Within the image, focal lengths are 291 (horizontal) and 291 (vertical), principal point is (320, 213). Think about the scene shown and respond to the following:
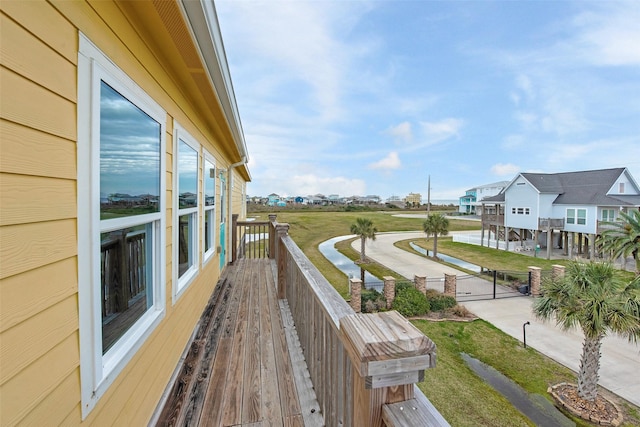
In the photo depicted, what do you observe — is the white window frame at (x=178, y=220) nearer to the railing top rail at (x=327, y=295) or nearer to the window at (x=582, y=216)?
the railing top rail at (x=327, y=295)

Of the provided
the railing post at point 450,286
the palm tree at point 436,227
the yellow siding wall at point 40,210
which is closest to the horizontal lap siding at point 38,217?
the yellow siding wall at point 40,210

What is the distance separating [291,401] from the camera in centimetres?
202

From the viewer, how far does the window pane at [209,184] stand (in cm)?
382

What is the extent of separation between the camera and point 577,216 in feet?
58.5

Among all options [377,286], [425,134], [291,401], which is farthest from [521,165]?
[291,401]

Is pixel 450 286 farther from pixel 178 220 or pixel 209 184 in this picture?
pixel 178 220

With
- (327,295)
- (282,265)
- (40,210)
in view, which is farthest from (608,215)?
(40,210)

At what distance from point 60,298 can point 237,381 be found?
1614 mm

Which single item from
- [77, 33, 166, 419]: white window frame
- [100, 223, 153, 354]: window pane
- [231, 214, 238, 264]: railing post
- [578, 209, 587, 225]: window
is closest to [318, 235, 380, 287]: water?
[231, 214, 238, 264]: railing post

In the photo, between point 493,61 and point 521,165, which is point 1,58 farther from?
point 521,165

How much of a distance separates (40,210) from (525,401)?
8.08m

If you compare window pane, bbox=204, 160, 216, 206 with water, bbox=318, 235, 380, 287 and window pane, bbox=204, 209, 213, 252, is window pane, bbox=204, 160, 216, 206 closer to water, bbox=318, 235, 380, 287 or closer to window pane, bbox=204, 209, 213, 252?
window pane, bbox=204, 209, 213, 252

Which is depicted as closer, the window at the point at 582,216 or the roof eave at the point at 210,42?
the roof eave at the point at 210,42

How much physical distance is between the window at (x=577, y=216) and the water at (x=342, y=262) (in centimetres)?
1385
